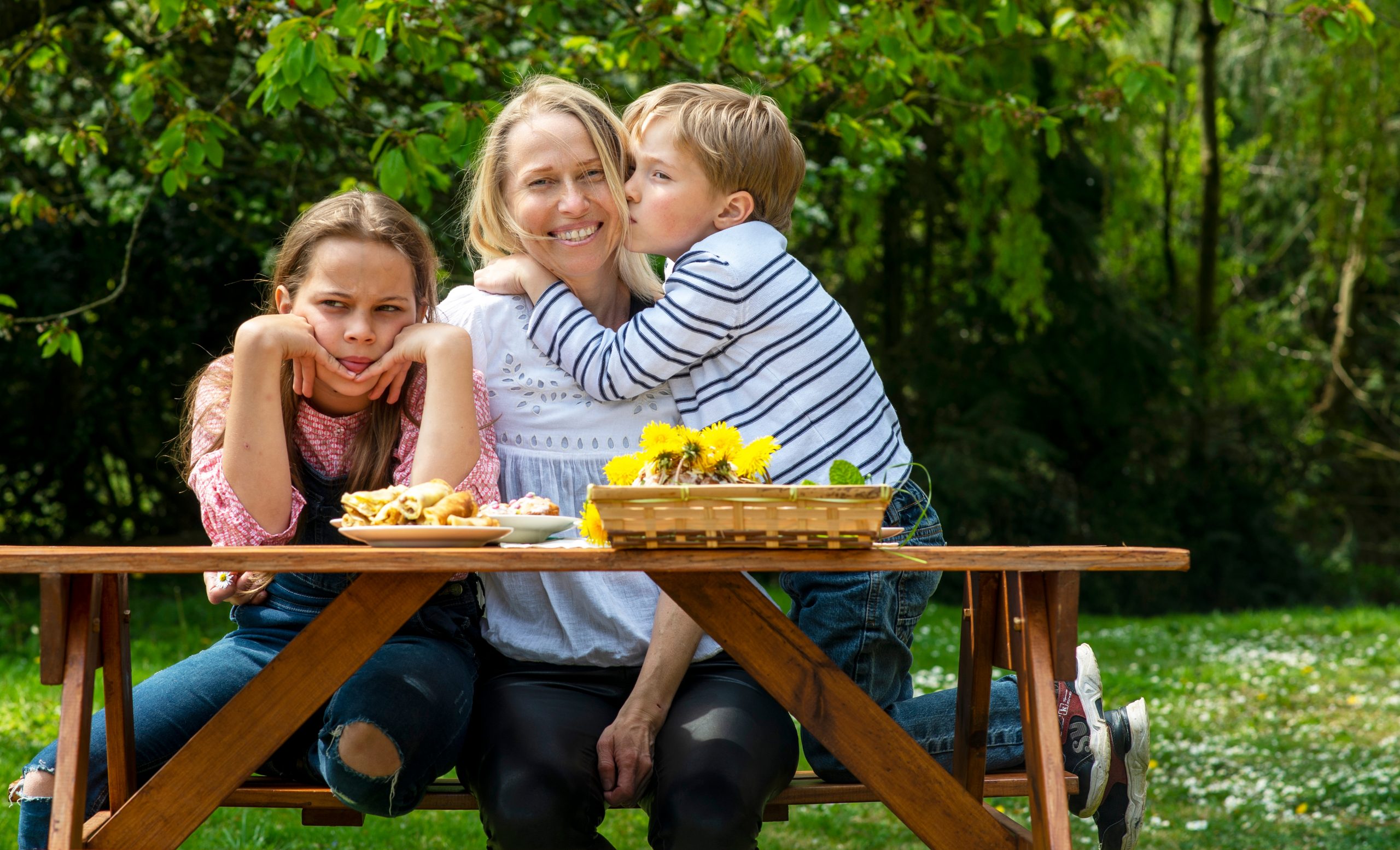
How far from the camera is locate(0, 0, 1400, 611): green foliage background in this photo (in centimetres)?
421

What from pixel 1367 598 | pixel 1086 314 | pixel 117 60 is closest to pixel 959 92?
pixel 117 60

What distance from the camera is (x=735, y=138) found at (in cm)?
236

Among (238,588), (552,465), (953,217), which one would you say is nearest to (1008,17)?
(552,465)

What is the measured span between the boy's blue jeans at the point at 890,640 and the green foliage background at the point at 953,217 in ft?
5.77

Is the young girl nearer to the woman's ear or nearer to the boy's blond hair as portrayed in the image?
the woman's ear

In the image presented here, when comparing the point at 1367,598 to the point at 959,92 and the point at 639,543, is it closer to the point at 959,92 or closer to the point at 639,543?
the point at 959,92

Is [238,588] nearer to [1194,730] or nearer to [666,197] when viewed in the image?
[666,197]

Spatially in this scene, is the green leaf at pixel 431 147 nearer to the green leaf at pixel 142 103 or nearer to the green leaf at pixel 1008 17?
the green leaf at pixel 142 103

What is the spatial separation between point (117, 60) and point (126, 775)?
410 centimetres

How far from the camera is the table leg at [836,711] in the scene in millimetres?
1845

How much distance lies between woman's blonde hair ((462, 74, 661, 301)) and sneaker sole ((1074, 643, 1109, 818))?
3.54 ft

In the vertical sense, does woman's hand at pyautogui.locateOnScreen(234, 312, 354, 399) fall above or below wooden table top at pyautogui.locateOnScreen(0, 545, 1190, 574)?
above

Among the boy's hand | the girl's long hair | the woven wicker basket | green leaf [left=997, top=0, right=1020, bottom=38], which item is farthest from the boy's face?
green leaf [left=997, top=0, right=1020, bottom=38]

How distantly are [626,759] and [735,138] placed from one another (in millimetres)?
1098
